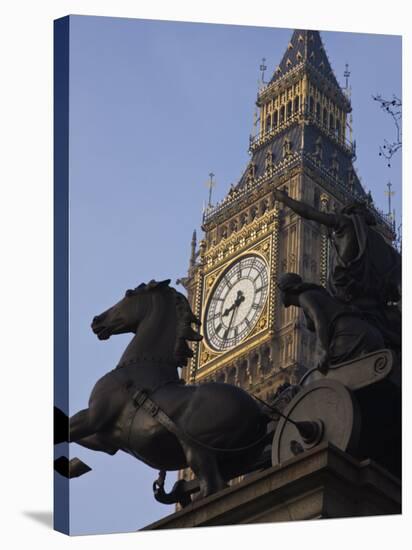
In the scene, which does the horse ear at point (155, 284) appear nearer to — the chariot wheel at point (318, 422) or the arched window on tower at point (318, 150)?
the chariot wheel at point (318, 422)

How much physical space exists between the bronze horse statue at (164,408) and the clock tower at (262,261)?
1979cm

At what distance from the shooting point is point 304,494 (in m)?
18.9

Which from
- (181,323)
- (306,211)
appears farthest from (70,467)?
(306,211)

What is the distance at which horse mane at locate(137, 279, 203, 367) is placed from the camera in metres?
21.0

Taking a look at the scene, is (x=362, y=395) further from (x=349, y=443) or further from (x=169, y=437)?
(x=169, y=437)

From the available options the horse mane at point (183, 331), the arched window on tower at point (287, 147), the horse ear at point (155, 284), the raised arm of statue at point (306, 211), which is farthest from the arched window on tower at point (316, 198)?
the horse mane at point (183, 331)

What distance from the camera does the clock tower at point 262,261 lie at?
4269 centimetres

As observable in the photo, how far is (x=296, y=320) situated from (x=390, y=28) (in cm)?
4243

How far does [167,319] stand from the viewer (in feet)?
69.7

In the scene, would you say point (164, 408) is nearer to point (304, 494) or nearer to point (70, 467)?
point (70, 467)

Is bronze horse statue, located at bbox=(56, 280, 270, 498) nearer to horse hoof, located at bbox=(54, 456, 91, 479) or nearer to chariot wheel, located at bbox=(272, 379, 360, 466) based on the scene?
horse hoof, located at bbox=(54, 456, 91, 479)

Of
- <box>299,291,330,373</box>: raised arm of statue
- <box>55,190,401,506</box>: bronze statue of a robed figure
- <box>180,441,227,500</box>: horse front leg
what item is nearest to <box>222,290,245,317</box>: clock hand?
<box>55,190,401,506</box>: bronze statue of a robed figure

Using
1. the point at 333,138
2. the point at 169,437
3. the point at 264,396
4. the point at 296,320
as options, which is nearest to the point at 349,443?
the point at 169,437
